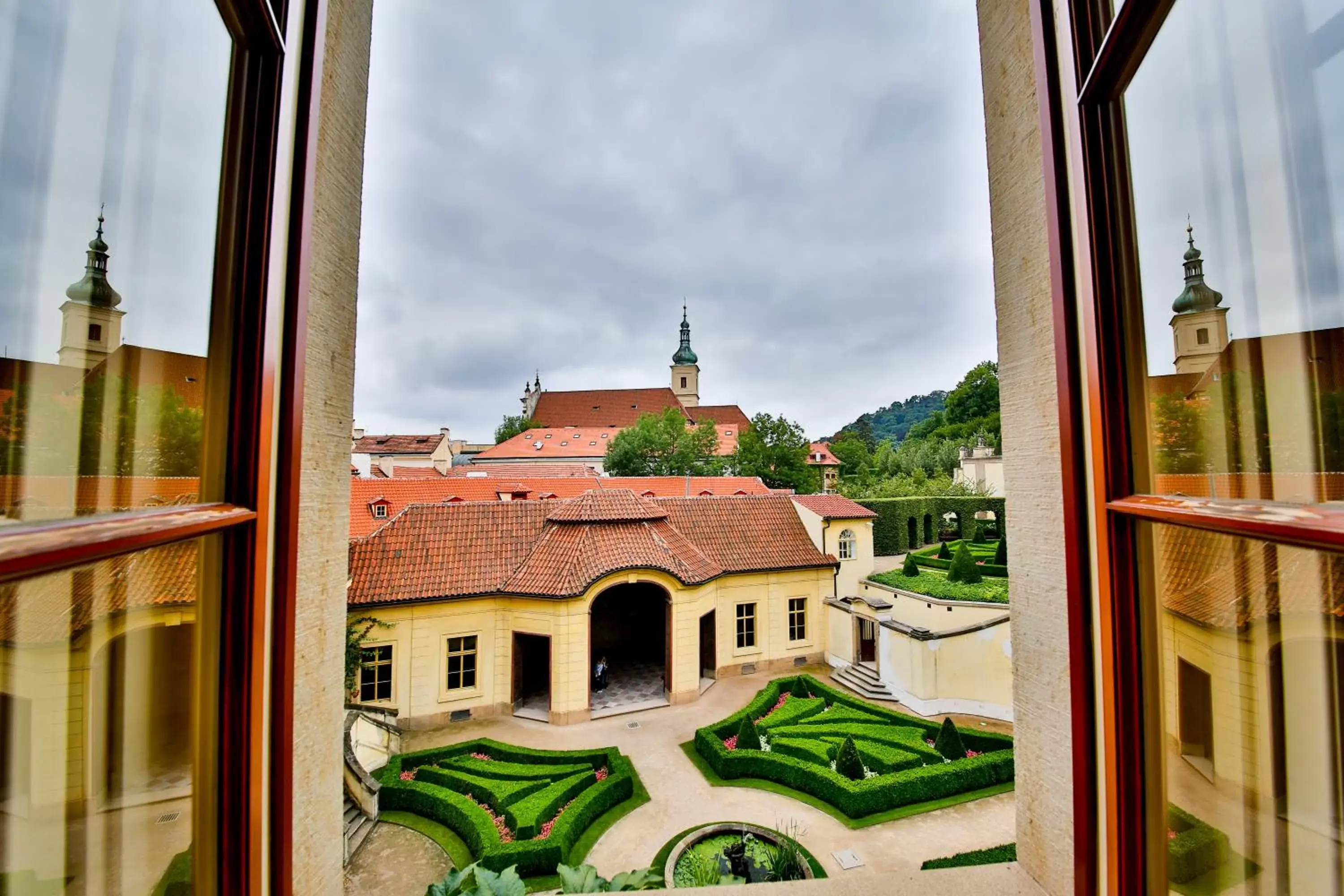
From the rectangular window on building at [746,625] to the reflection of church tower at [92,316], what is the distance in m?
12.3

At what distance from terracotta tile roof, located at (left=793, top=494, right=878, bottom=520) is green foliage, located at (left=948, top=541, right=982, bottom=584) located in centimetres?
211

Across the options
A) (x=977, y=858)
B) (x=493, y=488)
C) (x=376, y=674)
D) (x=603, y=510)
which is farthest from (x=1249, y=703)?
(x=493, y=488)

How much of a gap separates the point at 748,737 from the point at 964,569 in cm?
752

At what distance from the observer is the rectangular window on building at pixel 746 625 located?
12.3m

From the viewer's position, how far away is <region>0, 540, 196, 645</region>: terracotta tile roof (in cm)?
65

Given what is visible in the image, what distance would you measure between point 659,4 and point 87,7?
17.9ft

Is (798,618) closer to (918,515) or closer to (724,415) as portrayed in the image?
(918,515)

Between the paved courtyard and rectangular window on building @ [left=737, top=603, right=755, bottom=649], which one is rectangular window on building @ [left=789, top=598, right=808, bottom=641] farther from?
the paved courtyard

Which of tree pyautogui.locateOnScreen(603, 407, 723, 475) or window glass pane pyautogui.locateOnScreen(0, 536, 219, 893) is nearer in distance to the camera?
window glass pane pyautogui.locateOnScreen(0, 536, 219, 893)

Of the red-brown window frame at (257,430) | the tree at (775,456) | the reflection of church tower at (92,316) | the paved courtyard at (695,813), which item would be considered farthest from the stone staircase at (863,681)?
the tree at (775,456)

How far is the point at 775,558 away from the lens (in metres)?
12.9

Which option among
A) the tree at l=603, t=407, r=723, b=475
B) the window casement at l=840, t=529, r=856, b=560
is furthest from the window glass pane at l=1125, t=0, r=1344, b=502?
the tree at l=603, t=407, r=723, b=475

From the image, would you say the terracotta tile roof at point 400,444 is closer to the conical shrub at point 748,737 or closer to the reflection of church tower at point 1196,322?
the conical shrub at point 748,737

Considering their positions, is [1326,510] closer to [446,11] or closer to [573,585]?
[446,11]
